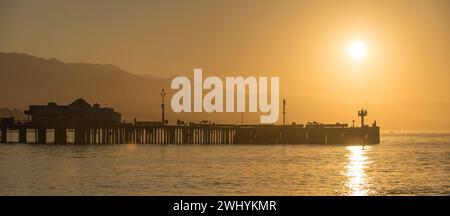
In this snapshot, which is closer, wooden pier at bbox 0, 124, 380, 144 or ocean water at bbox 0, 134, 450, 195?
ocean water at bbox 0, 134, 450, 195

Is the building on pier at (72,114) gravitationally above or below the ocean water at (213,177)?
above

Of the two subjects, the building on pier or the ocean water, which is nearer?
the ocean water

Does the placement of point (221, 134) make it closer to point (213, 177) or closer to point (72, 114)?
point (72, 114)

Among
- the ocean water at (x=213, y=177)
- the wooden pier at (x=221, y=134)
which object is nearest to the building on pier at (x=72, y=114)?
the wooden pier at (x=221, y=134)

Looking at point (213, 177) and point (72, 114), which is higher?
point (72, 114)

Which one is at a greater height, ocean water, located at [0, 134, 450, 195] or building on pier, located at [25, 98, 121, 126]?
building on pier, located at [25, 98, 121, 126]

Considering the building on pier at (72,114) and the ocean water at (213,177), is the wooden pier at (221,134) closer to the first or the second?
the building on pier at (72,114)

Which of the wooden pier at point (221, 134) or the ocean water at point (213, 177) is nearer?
the ocean water at point (213, 177)

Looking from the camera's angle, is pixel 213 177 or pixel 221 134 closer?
pixel 213 177

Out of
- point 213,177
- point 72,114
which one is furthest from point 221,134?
point 213,177

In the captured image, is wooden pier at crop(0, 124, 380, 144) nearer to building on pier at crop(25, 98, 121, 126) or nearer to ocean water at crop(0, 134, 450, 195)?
building on pier at crop(25, 98, 121, 126)

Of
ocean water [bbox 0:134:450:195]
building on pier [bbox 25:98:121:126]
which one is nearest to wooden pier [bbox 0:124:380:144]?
building on pier [bbox 25:98:121:126]
